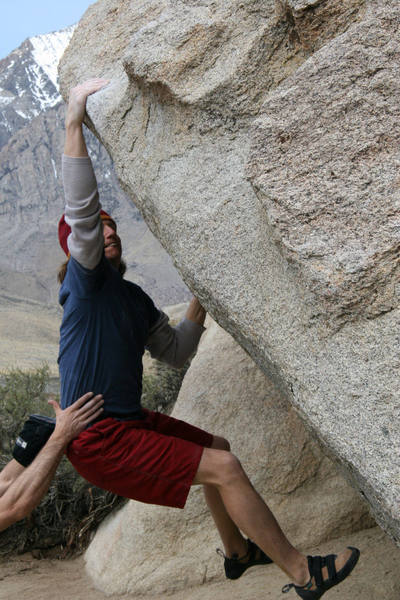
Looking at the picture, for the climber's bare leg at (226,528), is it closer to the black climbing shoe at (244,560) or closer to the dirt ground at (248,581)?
the black climbing shoe at (244,560)

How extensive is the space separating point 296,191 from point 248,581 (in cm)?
271

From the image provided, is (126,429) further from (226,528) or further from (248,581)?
(248,581)

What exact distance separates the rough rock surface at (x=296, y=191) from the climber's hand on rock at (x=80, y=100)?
0.37 metres

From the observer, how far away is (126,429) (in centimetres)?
282

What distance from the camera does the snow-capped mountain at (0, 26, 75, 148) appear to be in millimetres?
73375

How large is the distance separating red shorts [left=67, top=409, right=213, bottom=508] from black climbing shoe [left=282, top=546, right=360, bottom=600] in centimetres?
62

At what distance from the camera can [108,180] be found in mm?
57094

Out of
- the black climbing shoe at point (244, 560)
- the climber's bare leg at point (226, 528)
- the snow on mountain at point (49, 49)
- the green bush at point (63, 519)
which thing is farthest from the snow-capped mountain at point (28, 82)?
the black climbing shoe at point (244, 560)

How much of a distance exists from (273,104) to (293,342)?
0.92 metres

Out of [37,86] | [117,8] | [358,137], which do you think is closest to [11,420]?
[117,8]

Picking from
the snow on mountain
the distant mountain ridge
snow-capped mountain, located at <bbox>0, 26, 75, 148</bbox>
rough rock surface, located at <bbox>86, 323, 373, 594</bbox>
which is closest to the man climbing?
rough rock surface, located at <bbox>86, 323, 373, 594</bbox>

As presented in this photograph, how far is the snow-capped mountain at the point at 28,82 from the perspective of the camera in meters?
73.4

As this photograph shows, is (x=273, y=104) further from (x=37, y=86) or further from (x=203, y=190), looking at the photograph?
(x=37, y=86)

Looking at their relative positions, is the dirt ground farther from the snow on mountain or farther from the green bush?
the snow on mountain
